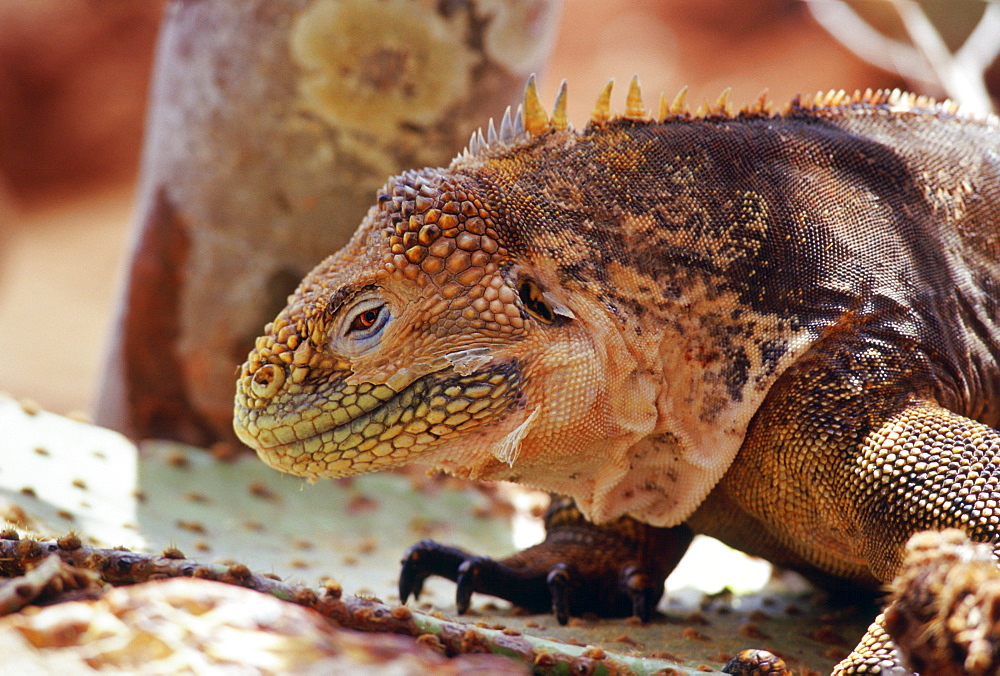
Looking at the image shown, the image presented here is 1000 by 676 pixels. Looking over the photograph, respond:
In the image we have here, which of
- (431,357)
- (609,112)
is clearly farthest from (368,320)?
(609,112)

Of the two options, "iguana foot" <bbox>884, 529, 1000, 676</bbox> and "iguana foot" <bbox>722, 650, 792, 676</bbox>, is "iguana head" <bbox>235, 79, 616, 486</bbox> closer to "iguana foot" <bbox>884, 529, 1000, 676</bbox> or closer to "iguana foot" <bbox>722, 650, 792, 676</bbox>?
"iguana foot" <bbox>722, 650, 792, 676</bbox>

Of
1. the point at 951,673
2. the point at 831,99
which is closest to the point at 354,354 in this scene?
the point at 951,673

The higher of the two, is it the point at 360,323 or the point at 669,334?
the point at 669,334

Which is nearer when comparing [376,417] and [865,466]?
[865,466]

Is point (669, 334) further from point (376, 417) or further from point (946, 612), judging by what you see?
point (946, 612)

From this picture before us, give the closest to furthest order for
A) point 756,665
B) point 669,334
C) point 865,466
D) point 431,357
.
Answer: point 756,665 < point 865,466 < point 431,357 < point 669,334

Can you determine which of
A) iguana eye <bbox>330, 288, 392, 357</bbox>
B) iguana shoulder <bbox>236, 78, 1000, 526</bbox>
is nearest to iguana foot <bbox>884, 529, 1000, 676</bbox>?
iguana shoulder <bbox>236, 78, 1000, 526</bbox>
